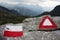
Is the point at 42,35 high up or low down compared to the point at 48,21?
down

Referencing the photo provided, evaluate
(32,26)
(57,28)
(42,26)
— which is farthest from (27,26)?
(57,28)

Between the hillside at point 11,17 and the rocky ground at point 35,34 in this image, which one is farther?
the hillside at point 11,17

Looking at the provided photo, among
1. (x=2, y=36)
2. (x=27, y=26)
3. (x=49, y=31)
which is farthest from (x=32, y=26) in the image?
(x=2, y=36)

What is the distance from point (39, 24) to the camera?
13758mm

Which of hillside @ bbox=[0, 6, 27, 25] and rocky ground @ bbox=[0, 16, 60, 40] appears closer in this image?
rocky ground @ bbox=[0, 16, 60, 40]

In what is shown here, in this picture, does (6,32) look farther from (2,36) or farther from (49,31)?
(49,31)

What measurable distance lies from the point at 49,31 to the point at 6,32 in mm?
3145

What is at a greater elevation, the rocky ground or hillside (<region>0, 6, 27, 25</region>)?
the rocky ground

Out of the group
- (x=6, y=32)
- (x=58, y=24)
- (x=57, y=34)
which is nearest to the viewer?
(x=6, y=32)

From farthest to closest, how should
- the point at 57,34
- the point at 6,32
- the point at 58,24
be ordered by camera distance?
the point at 58,24
the point at 57,34
the point at 6,32

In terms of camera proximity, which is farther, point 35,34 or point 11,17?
point 11,17

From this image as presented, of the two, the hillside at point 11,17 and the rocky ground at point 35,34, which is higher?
the rocky ground at point 35,34

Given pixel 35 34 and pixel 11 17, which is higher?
pixel 35 34

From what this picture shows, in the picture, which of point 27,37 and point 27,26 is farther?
point 27,26
